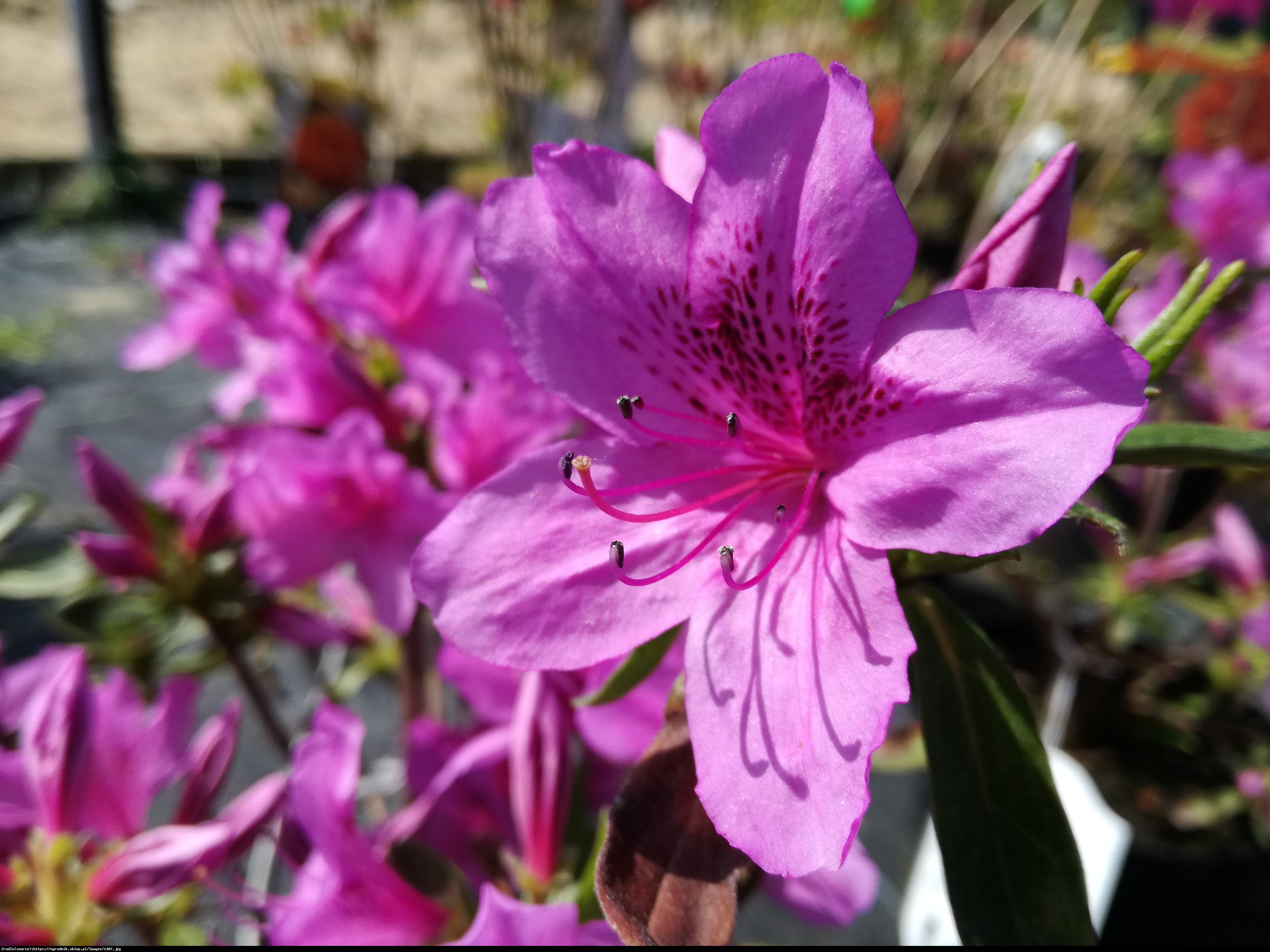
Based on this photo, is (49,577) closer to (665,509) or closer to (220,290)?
(220,290)

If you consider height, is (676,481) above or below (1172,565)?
above

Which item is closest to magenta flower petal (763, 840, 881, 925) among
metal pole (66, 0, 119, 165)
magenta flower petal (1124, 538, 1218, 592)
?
magenta flower petal (1124, 538, 1218, 592)

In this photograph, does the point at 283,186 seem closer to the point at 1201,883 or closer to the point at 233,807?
the point at 233,807

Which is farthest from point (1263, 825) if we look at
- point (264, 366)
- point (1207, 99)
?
point (1207, 99)

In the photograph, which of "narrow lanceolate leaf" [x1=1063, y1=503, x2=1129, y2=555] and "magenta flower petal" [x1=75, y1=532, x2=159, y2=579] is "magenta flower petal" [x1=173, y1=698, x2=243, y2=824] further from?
"narrow lanceolate leaf" [x1=1063, y1=503, x2=1129, y2=555]

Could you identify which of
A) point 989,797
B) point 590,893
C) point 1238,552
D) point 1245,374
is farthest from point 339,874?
point 1238,552
